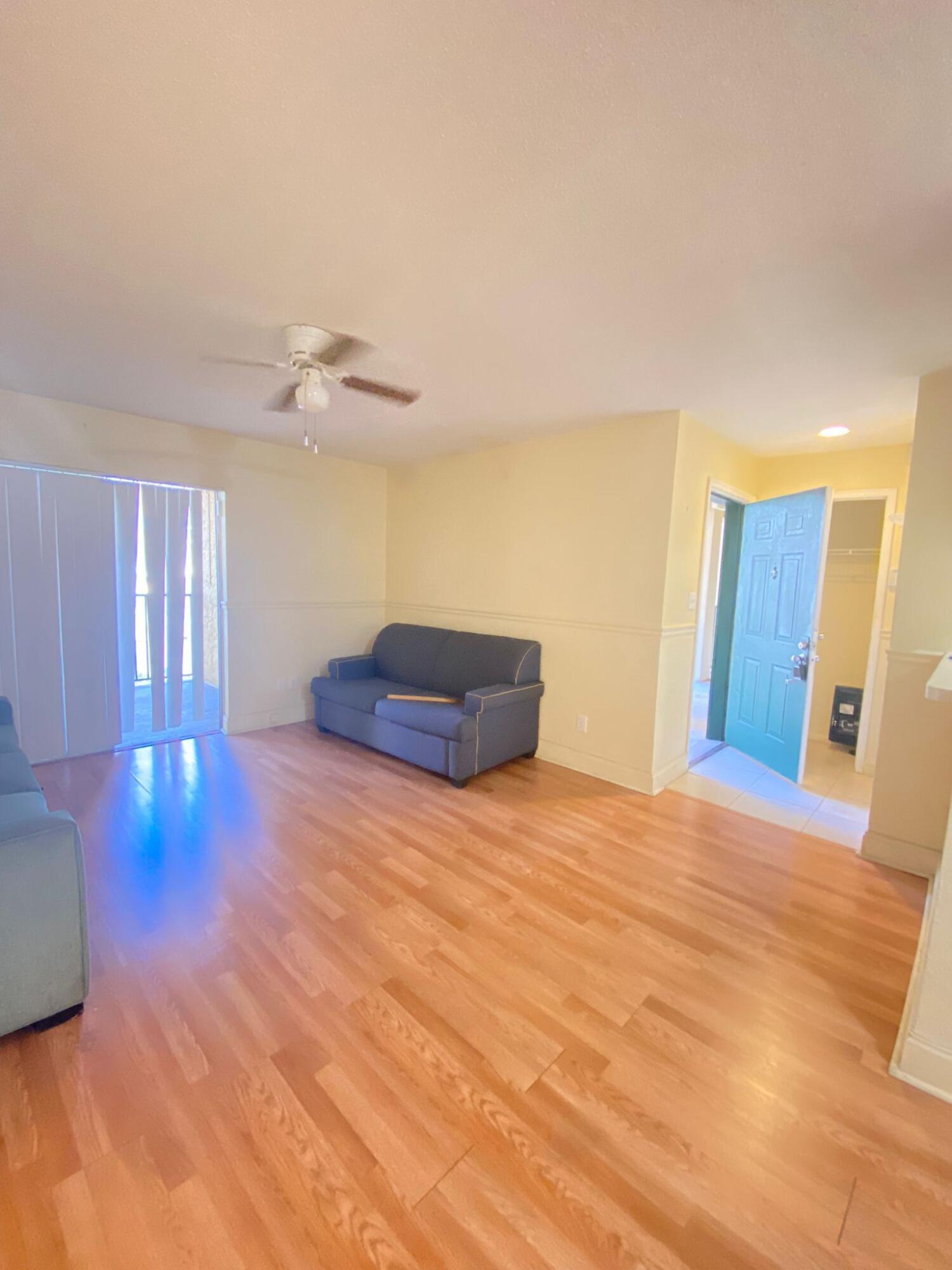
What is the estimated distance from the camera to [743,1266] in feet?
3.49

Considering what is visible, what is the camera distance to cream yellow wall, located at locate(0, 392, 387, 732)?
11.3 feet

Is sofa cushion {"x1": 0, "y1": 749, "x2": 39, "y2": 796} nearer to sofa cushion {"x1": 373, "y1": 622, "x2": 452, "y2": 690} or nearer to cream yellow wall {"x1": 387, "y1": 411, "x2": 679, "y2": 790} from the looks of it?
sofa cushion {"x1": 373, "y1": 622, "x2": 452, "y2": 690}

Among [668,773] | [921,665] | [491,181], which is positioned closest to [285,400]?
[491,181]

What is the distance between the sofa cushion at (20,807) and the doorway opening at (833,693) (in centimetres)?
344

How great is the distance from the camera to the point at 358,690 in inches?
161

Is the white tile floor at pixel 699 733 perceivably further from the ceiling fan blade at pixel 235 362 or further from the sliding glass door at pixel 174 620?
the sliding glass door at pixel 174 620

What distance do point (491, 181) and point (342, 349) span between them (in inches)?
48.1

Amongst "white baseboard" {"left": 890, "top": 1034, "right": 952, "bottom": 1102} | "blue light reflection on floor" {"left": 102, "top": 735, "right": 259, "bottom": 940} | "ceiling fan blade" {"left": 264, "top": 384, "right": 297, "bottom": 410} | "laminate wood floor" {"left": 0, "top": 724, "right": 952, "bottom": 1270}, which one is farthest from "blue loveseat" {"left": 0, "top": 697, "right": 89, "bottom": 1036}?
"white baseboard" {"left": 890, "top": 1034, "right": 952, "bottom": 1102}

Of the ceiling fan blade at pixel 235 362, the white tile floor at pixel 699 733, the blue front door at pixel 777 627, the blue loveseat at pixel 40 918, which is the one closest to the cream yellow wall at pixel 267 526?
the ceiling fan blade at pixel 235 362

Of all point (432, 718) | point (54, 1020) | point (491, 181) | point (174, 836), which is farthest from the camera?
point (432, 718)

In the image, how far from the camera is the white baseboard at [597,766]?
345cm

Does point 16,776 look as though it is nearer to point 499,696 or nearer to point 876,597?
point 499,696

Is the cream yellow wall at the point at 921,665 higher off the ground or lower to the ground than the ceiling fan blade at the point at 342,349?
lower

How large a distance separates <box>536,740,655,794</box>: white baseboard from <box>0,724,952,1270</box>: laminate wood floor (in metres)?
0.76
